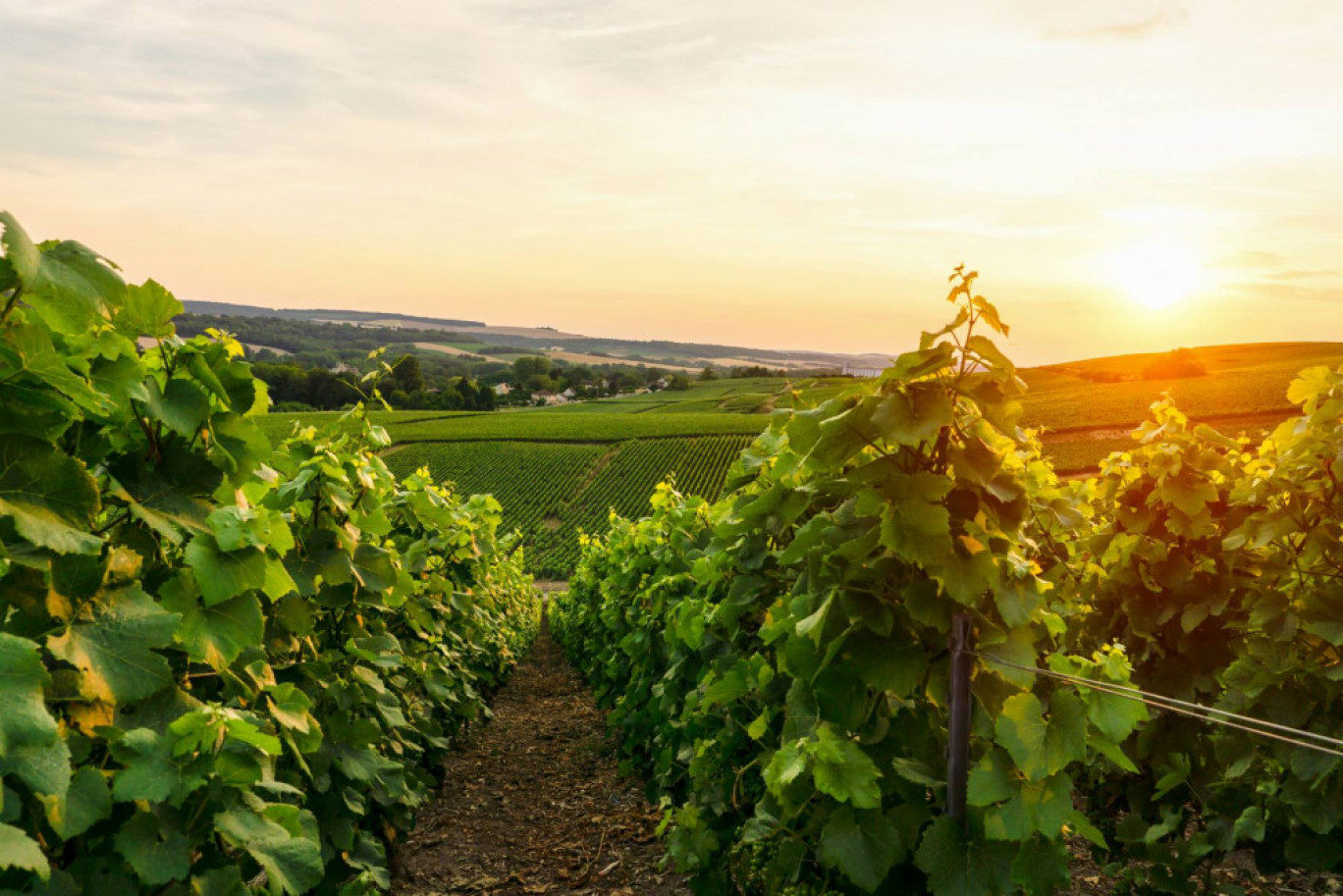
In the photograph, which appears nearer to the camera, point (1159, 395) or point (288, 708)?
point (288, 708)

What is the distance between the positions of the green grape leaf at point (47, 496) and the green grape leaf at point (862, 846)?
2.15 m

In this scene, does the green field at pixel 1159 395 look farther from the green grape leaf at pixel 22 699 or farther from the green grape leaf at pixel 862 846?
the green grape leaf at pixel 22 699

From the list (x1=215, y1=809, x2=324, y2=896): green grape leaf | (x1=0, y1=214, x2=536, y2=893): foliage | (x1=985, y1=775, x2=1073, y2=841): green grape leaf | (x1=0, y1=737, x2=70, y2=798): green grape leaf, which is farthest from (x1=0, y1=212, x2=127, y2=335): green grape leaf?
(x1=985, y1=775, x2=1073, y2=841): green grape leaf

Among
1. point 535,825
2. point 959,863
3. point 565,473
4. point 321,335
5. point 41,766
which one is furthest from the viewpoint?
point 321,335

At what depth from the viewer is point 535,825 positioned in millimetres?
6598

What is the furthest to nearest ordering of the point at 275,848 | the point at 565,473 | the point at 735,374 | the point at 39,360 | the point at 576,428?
1. the point at 735,374
2. the point at 576,428
3. the point at 565,473
4. the point at 275,848
5. the point at 39,360

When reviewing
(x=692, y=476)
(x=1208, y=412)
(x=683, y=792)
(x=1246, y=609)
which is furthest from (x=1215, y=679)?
(x=692, y=476)

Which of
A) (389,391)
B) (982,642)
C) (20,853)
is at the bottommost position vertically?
(389,391)

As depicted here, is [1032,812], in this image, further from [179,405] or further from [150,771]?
[179,405]

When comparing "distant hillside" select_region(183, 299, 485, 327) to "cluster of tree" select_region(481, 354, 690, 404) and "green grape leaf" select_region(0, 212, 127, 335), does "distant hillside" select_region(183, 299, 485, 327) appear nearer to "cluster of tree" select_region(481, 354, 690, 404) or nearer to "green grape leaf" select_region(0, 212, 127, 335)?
"cluster of tree" select_region(481, 354, 690, 404)

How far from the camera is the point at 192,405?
2.26 meters

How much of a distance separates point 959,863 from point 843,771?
16.5 inches

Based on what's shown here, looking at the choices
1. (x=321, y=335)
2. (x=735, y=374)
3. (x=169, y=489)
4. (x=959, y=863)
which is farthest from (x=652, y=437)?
(x=169, y=489)

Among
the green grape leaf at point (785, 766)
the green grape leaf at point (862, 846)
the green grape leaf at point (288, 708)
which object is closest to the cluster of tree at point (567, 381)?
the green grape leaf at point (288, 708)
